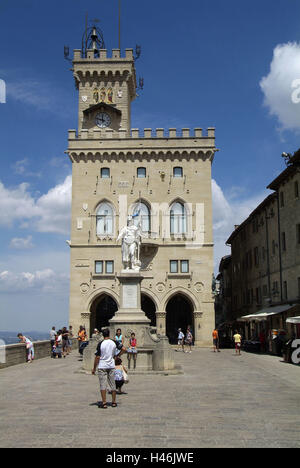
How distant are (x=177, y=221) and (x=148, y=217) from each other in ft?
8.46

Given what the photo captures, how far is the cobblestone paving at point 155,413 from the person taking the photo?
8.38 m

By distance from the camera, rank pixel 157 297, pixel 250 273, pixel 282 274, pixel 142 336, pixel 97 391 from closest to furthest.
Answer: pixel 97 391, pixel 142 336, pixel 282 274, pixel 157 297, pixel 250 273

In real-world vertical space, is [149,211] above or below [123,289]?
above

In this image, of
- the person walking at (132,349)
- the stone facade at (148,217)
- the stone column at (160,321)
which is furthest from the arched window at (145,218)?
the person walking at (132,349)

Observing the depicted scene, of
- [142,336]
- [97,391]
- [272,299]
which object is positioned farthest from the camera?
[272,299]

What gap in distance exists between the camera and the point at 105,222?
44562 mm

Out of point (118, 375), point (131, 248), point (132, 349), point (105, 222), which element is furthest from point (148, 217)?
point (118, 375)

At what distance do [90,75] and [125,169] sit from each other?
11.3 metres

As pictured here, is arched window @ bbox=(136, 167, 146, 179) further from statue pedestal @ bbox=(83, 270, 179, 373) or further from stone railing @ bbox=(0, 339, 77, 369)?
statue pedestal @ bbox=(83, 270, 179, 373)

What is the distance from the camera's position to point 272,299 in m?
39.0

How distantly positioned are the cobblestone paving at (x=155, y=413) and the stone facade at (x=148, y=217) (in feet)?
81.1

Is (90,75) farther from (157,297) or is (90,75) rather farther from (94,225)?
(157,297)

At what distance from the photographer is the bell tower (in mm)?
49316

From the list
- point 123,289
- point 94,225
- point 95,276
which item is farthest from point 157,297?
point 123,289
